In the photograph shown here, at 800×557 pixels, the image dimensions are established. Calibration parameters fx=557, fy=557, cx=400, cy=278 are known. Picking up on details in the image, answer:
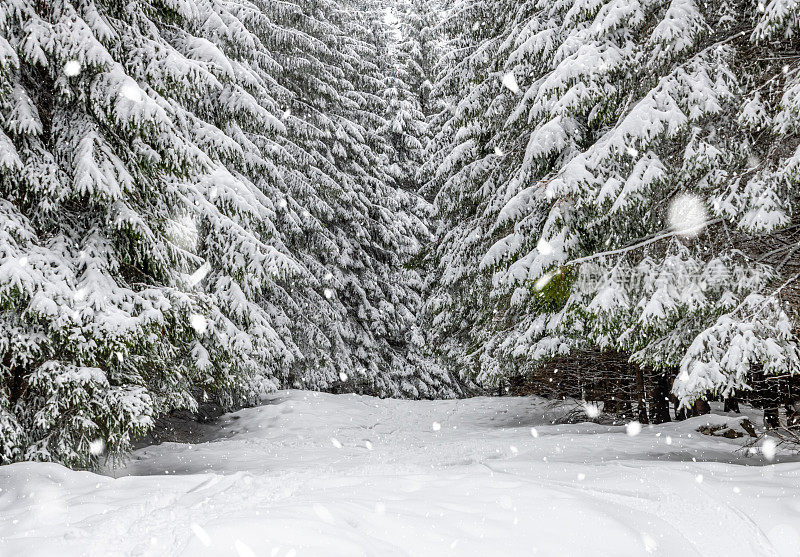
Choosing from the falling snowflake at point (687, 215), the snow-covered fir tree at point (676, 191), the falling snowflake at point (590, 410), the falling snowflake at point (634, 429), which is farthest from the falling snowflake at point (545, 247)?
the falling snowflake at point (590, 410)

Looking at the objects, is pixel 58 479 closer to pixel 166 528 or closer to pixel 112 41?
pixel 166 528

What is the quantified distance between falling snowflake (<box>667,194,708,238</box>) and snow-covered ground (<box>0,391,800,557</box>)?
2.32 meters

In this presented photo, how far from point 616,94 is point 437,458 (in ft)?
16.6

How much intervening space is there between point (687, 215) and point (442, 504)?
3.95m

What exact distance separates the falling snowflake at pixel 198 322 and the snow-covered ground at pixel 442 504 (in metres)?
1.67

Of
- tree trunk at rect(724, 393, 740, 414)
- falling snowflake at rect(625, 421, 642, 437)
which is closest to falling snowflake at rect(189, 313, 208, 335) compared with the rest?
falling snowflake at rect(625, 421, 642, 437)

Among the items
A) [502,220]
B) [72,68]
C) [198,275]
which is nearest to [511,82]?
[502,220]

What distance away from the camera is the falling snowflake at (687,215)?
18.6 feet

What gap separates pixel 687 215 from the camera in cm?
586

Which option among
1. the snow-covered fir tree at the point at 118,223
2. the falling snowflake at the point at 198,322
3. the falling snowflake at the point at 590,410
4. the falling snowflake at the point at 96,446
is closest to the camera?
the snow-covered fir tree at the point at 118,223

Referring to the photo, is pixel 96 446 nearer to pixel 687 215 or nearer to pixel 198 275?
pixel 198 275

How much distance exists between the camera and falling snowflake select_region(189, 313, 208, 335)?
6398 mm

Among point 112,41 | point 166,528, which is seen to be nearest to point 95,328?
point 166,528

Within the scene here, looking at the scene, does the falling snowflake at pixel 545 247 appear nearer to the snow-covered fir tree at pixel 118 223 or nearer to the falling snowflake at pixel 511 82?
the falling snowflake at pixel 511 82
